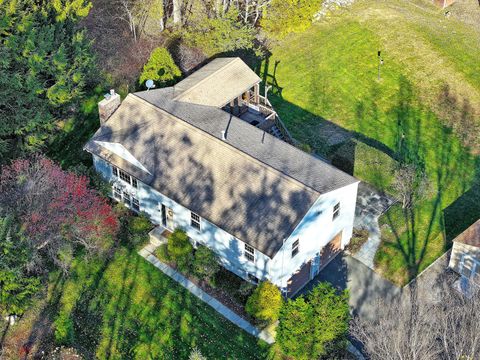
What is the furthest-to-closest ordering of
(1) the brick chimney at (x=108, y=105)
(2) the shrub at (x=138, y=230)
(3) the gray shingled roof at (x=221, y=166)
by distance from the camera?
(1) the brick chimney at (x=108, y=105), (2) the shrub at (x=138, y=230), (3) the gray shingled roof at (x=221, y=166)

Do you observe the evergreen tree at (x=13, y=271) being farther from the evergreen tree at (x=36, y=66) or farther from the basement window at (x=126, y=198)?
the evergreen tree at (x=36, y=66)

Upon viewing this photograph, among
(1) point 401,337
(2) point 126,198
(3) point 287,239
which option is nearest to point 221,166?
(3) point 287,239

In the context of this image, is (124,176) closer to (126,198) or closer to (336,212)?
(126,198)

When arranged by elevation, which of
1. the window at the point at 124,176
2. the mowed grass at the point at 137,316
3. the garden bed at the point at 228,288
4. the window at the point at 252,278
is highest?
the window at the point at 124,176

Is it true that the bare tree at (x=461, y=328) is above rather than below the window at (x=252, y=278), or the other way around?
above

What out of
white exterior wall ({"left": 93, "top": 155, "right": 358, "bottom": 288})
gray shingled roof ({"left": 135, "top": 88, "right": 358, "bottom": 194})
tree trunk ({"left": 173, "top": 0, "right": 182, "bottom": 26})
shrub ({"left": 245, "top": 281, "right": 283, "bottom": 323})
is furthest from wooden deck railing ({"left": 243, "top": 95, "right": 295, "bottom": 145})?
shrub ({"left": 245, "top": 281, "right": 283, "bottom": 323})

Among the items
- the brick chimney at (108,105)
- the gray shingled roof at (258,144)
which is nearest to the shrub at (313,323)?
the gray shingled roof at (258,144)
